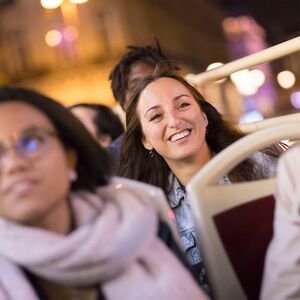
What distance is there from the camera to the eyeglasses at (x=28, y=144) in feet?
2.76

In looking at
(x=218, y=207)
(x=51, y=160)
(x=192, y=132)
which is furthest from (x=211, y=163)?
(x=192, y=132)

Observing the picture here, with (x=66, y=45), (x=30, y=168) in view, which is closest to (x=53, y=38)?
(x=66, y=45)

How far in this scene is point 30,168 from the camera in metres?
0.83

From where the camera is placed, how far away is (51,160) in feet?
2.81

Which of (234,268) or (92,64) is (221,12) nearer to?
(92,64)

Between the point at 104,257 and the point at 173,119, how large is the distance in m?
0.72

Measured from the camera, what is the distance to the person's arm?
0.92 meters

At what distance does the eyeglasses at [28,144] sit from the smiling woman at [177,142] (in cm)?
67

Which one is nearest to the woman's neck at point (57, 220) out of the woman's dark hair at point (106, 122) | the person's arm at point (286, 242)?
the person's arm at point (286, 242)

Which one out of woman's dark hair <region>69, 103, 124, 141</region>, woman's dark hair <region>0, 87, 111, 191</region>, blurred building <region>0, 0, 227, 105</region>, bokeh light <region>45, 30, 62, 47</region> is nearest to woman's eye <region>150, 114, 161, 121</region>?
woman's dark hair <region>0, 87, 111, 191</region>

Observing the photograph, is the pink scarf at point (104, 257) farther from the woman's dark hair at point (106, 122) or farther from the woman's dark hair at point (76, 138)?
the woman's dark hair at point (106, 122)

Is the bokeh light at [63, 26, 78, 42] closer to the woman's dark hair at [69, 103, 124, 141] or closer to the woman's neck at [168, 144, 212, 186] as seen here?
the woman's dark hair at [69, 103, 124, 141]

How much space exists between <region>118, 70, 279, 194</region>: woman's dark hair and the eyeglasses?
741 millimetres

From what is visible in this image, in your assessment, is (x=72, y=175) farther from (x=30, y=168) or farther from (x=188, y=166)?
(x=188, y=166)
